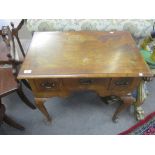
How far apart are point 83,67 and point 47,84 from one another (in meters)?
0.25

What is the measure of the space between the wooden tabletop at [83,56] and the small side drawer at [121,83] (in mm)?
68

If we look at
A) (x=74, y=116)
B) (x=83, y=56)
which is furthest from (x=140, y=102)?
(x=83, y=56)

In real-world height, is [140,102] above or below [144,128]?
above

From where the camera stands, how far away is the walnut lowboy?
0.93m

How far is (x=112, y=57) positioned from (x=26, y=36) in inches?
63.4

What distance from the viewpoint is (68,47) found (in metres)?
1.13

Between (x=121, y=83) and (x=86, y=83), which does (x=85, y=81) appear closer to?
(x=86, y=83)

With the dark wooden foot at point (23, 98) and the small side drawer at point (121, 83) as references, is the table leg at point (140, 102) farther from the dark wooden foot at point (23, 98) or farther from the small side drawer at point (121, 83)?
the dark wooden foot at point (23, 98)

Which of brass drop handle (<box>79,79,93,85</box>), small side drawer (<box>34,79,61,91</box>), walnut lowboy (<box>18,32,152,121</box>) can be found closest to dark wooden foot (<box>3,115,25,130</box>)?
walnut lowboy (<box>18,32,152,121</box>)

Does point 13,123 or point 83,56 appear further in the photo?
point 13,123

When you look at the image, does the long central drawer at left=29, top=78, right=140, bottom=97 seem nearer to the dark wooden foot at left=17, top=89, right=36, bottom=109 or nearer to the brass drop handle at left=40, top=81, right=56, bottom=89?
the brass drop handle at left=40, top=81, right=56, bottom=89

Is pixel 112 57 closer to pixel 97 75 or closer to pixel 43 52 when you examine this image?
pixel 97 75

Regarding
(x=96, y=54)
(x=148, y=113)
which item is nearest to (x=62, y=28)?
(x=96, y=54)

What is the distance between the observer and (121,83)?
1011mm
